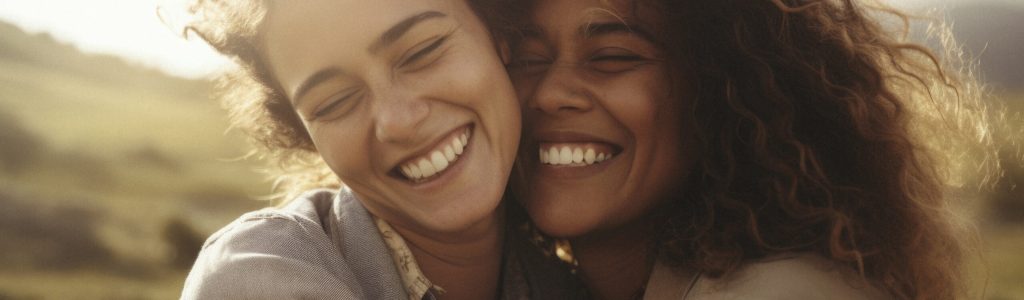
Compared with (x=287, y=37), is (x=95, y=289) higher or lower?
lower

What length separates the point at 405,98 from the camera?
1.94 metres

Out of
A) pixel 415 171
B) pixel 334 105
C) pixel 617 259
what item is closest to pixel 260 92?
pixel 334 105

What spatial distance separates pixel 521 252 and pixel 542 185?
23 cm

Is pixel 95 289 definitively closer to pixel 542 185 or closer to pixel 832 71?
pixel 542 185

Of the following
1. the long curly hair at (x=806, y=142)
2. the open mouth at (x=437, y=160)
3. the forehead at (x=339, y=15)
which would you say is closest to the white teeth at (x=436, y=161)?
the open mouth at (x=437, y=160)

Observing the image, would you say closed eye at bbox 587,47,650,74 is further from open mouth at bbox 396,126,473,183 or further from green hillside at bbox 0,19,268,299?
green hillside at bbox 0,19,268,299

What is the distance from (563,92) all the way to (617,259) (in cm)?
57

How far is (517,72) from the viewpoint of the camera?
224 cm

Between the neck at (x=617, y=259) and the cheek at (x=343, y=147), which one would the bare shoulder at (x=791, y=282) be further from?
the cheek at (x=343, y=147)

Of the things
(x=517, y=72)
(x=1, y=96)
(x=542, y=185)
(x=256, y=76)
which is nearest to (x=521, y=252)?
(x=542, y=185)

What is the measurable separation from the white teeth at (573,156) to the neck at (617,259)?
0.26 meters

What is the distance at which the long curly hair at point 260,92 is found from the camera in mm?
2111

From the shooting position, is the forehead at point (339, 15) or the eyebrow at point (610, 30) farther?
the eyebrow at point (610, 30)

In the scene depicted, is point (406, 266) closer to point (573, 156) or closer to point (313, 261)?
point (313, 261)
